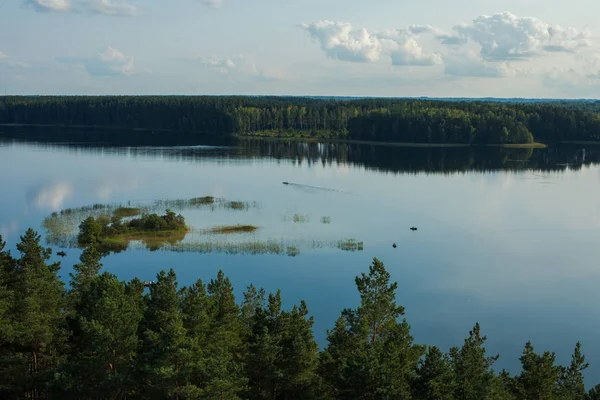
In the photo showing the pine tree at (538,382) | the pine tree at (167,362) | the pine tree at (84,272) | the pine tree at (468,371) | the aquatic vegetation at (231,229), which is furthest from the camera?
the aquatic vegetation at (231,229)

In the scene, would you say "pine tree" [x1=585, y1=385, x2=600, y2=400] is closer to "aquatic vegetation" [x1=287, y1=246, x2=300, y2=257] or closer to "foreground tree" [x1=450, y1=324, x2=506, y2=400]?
"foreground tree" [x1=450, y1=324, x2=506, y2=400]

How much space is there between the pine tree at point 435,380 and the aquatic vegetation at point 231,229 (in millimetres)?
38789

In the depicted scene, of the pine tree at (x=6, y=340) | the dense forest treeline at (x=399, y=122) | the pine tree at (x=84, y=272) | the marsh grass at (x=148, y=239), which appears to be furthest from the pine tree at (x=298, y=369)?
the dense forest treeline at (x=399, y=122)

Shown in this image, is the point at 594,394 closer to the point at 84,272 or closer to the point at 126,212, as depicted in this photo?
the point at 84,272

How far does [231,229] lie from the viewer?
2330 inches

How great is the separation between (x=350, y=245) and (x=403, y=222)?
12542mm

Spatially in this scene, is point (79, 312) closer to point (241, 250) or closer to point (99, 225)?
point (241, 250)

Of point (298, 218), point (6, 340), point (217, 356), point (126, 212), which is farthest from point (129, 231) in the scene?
point (217, 356)

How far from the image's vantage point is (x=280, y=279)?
4478 centimetres

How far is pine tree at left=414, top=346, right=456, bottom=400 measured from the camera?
20.0m

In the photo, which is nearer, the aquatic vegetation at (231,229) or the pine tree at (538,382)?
the pine tree at (538,382)

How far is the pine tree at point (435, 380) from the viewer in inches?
787

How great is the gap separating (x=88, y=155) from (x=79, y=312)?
329 feet

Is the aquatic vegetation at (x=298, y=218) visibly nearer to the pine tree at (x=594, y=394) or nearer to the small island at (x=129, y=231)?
the small island at (x=129, y=231)
